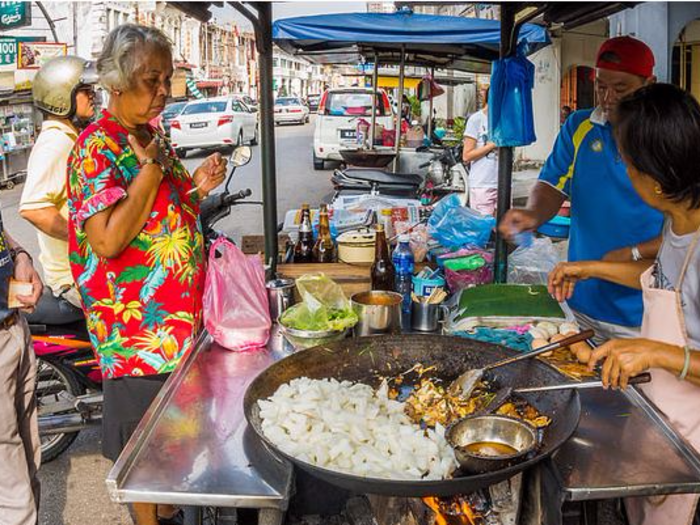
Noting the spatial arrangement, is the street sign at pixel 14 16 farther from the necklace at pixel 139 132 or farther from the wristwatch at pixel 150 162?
the wristwatch at pixel 150 162

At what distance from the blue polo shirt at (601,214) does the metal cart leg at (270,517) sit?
1895 millimetres

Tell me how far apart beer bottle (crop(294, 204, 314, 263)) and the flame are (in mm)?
1848

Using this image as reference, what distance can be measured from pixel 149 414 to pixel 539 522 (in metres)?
1.13

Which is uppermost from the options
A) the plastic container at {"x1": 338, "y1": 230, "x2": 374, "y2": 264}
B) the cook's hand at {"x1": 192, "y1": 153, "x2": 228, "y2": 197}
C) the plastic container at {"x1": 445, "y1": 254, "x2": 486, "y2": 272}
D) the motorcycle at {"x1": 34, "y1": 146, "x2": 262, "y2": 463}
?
the cook's hand at {"x1": 192, "y1": 153, "x2": 228, "y2": 197}

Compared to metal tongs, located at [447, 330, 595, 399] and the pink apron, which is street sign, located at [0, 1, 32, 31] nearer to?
metal tongs, located at [447, 330, 595, 399]

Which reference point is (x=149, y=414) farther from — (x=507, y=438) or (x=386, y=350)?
(x=507, y=438)

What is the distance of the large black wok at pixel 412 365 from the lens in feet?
6.04

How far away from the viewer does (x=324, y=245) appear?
3.58 m

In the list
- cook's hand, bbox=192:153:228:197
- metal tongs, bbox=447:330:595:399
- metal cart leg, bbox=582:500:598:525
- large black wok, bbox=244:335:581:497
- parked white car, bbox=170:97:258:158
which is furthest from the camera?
parked white car, bbox=170:97:258:158

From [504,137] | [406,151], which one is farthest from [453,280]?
[406,151]

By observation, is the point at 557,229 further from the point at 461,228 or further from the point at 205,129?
the point at 205,129

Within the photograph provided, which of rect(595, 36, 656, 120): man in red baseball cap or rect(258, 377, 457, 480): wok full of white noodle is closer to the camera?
rect(258, 377, 457, 480): wok full of white noodle

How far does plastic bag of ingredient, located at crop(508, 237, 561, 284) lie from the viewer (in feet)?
12.0

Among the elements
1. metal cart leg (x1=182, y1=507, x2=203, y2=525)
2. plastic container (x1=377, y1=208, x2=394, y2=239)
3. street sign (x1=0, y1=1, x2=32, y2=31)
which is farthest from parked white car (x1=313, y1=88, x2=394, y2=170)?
metal cart leg (x1=182, y1=507, x2=203, y2=525)
